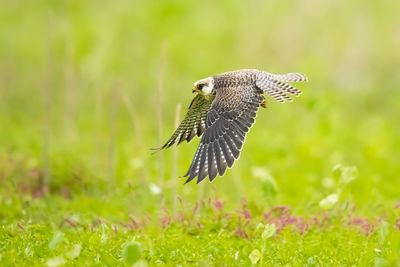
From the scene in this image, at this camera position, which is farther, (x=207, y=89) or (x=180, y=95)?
(x=180, y=95)

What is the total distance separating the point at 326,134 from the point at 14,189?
5.00m

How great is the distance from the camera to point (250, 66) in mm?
15758

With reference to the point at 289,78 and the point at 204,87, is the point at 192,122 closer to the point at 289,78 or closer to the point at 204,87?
the point at 204,87

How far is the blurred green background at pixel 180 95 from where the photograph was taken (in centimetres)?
1090

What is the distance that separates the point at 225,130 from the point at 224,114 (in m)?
0.18

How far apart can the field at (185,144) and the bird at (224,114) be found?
25 cm

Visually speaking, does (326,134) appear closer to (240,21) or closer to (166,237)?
(240,21)

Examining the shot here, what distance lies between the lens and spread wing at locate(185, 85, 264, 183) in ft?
24.2

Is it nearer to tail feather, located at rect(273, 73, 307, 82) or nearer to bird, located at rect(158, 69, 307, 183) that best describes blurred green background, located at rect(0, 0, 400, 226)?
tail feather, located at rect(273, 73, 307, 82)

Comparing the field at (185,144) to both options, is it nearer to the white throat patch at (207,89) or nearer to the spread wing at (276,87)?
the white throat patch at (207,89)

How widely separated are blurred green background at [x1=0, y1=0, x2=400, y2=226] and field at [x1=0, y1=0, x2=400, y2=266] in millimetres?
32

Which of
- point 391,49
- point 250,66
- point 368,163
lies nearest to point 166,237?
point 368,163

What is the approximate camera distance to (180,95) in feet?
51.2

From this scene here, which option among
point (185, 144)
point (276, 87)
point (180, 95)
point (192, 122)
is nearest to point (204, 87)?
point (192, 122)
